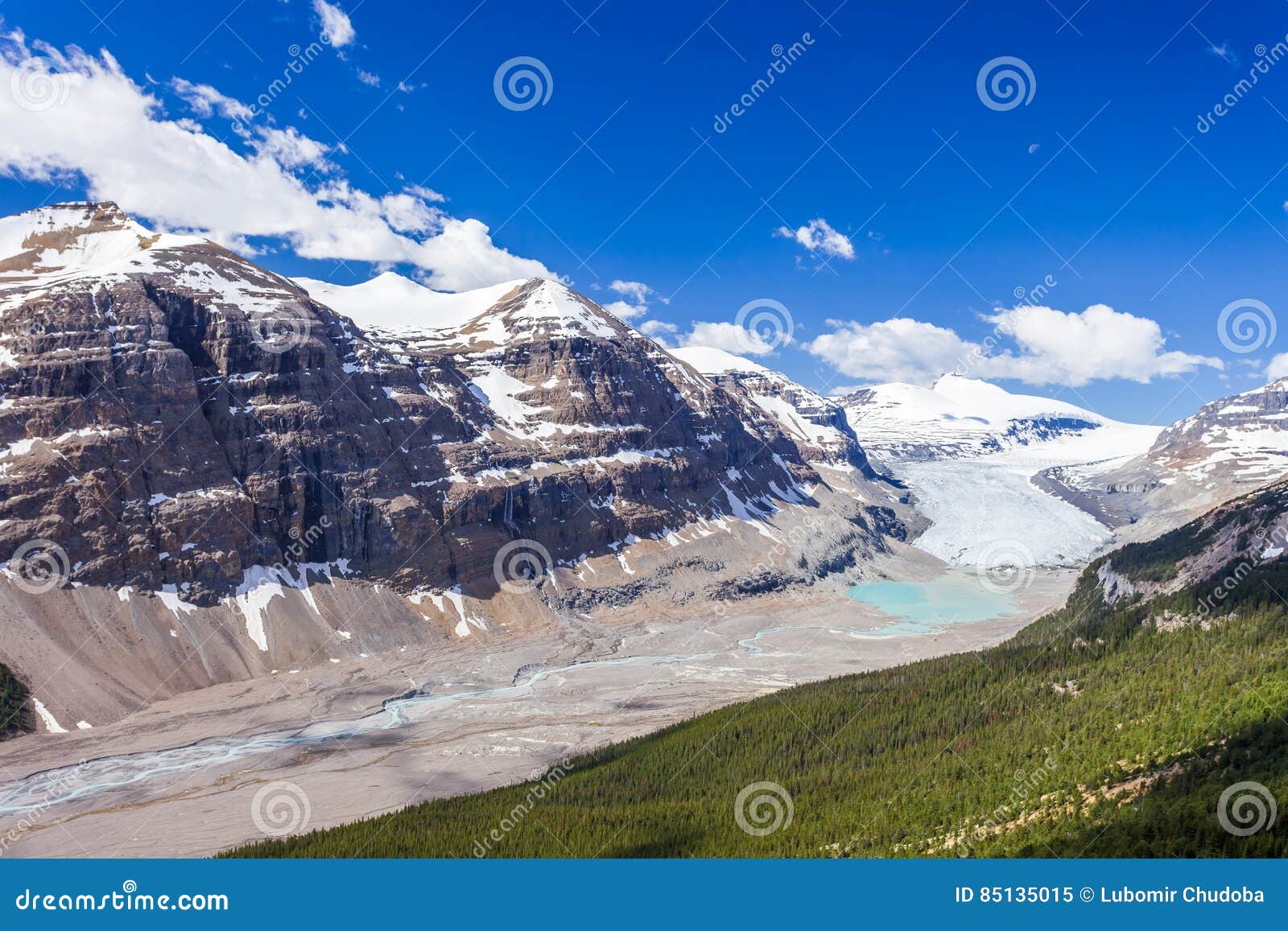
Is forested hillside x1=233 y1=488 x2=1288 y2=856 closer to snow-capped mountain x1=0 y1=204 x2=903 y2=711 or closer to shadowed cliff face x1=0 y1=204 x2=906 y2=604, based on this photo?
snow-capped mountain x1=0 y1=204 x2=903 y2=711

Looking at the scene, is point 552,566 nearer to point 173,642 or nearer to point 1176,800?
point 173,642

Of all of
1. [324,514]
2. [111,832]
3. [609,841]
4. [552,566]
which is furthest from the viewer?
[552,566]

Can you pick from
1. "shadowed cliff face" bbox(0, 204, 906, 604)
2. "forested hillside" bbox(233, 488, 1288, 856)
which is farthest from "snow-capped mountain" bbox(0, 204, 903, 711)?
"forested hillside" bbox(233, 488, 1288, 856)

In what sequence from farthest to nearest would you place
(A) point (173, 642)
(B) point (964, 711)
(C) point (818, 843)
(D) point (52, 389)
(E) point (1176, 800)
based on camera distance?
(D) point (52, 389), (A) point (173, 642), (B) point (964, 711), (C) point (818, 843), (E) point (1176, 800)

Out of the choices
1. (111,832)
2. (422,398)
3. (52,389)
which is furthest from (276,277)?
(111,832)

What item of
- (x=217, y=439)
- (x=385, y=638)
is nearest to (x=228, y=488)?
(x=217, y=439)

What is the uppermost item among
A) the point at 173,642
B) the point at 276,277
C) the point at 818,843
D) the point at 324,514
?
the point at 276,277

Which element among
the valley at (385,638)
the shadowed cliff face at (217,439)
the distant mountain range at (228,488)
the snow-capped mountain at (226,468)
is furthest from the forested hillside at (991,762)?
the shadowed cliff face at (217,439)

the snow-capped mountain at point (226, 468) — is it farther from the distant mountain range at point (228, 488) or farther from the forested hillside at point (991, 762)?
the forested hillside at point (991, 762)

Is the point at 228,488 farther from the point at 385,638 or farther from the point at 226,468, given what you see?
the point at 385,638
